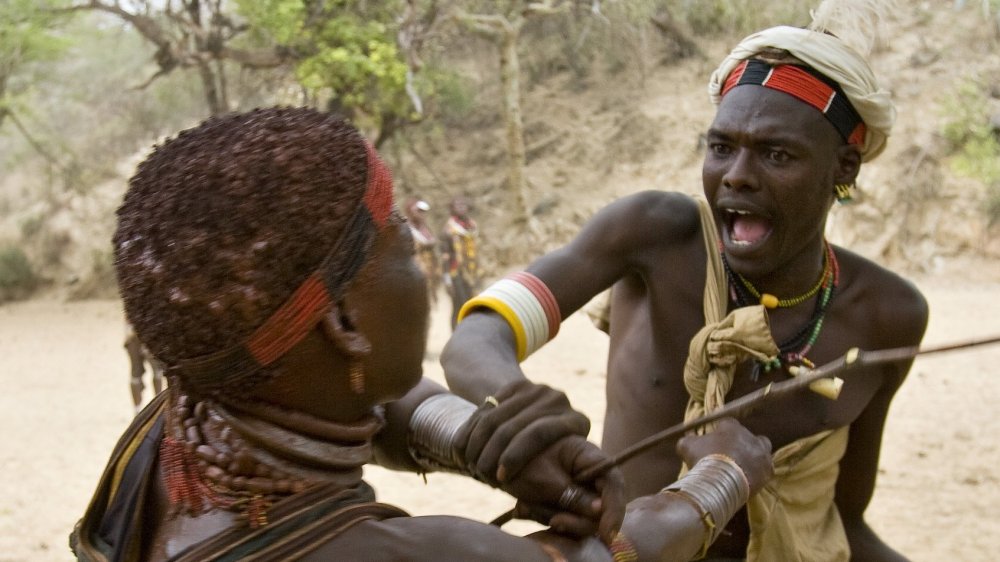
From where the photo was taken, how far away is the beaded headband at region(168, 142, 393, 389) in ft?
3.85

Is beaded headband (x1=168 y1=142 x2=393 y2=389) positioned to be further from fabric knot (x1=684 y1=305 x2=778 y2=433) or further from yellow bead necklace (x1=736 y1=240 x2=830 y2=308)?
yellow bead necklace (x1=736 y1=240 x2=830 y2=308)

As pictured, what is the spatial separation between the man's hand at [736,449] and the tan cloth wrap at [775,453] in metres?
0.20

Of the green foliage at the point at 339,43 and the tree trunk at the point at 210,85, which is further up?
the green foliage at the point at 339,43

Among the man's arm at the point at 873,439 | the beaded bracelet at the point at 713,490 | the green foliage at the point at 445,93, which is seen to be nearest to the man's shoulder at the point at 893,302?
the man's arm at the point at 873,439

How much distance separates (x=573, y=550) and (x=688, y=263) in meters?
1.21

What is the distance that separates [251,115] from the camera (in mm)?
1269

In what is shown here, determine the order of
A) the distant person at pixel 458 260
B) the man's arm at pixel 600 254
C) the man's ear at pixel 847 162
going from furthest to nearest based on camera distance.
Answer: the distant person at pixel 458 260 → the man's ear at pixel 847 162 → the man's arm at pixel 600 254

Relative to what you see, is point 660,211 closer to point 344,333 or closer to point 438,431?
point 438,431

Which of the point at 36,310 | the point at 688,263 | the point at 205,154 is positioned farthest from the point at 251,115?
the point at 36,310

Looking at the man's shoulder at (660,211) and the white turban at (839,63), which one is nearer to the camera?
the white turban at (839,63)

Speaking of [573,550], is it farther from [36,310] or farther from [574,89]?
[574,89]

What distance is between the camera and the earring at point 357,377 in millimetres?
1266

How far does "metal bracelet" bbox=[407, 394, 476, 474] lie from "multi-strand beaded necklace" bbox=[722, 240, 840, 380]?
972 millimetres

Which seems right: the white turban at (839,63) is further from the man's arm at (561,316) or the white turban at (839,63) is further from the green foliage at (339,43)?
the green foliage at (339,43)
